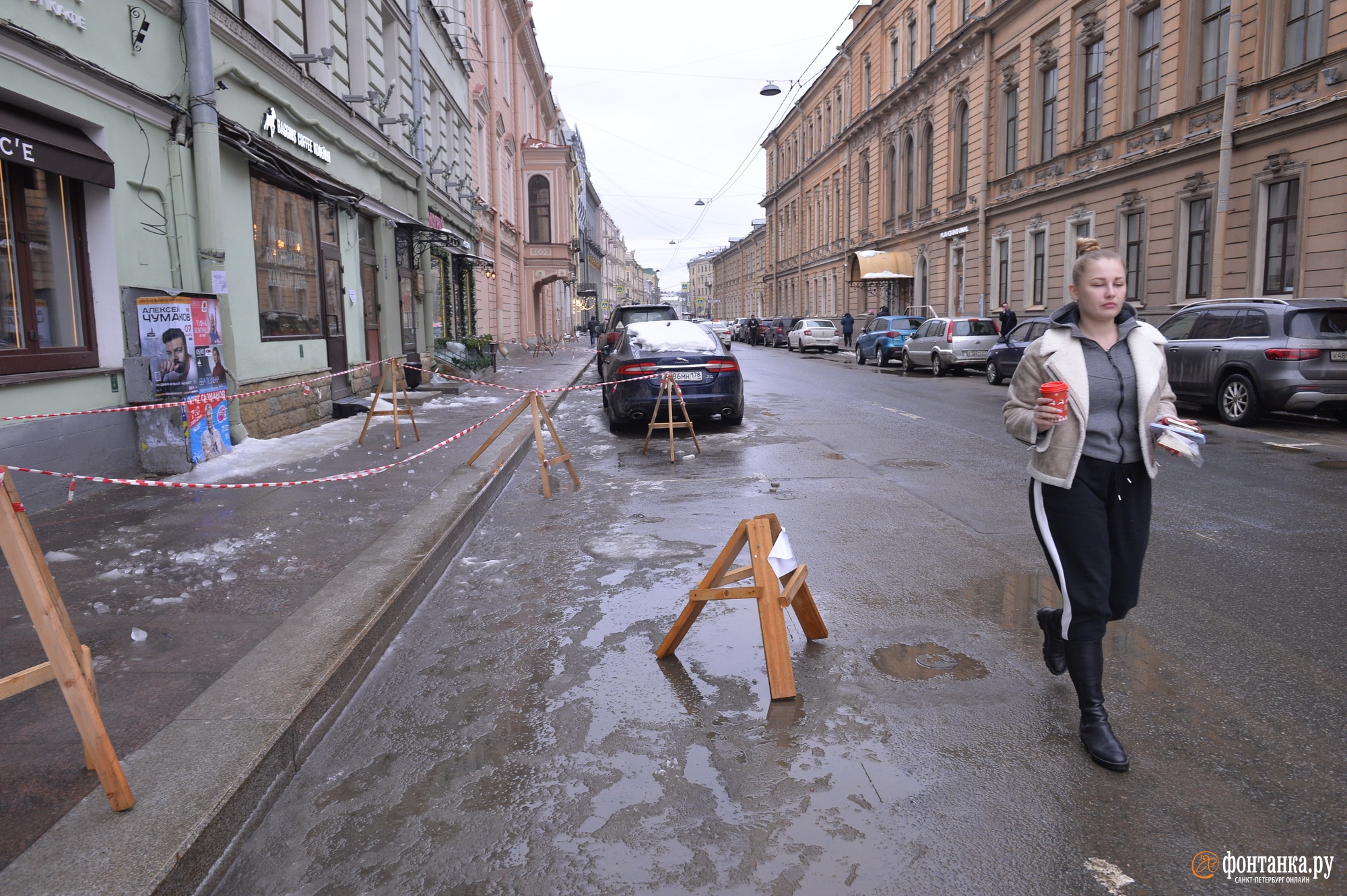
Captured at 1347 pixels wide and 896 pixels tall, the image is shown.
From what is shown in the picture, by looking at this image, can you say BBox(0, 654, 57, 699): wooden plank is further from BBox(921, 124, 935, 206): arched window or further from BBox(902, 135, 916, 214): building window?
BBox(902, 135, 916, 214): building window

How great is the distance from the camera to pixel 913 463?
9.84 metres

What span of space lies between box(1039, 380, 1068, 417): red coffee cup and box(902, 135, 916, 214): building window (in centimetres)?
3897

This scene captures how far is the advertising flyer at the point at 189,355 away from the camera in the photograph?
8625mm

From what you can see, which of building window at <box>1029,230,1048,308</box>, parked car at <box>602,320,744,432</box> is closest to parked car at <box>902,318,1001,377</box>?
building window at <box>1029,230,1048,308</box>

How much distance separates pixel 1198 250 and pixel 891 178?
24.2 meters

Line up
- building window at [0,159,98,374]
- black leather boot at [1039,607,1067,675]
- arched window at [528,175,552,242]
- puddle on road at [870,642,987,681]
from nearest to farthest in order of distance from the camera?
black leather boot at [1039,607,1067,675]
puddle on road at [870,642,987,681]
building window at [0,159,98,374]
arched window at [528,175,552,242]

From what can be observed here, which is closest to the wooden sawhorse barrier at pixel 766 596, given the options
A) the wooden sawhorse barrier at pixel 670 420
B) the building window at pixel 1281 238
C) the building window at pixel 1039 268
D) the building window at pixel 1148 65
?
the wooden sawhorse barrier at pixel 670 420

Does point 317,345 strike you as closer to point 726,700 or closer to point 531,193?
point 726,700

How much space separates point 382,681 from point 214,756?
1.11 m

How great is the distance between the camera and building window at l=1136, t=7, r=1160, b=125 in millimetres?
22547

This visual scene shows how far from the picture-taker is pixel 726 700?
3.85 m

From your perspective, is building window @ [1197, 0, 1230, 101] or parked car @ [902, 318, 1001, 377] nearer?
building window @ [1197, 0, 1230, 101]

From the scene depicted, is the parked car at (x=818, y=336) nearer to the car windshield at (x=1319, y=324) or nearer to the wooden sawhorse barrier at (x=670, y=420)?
the car windshield at (x=1319, y=324)

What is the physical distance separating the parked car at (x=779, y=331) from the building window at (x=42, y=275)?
126 feet
